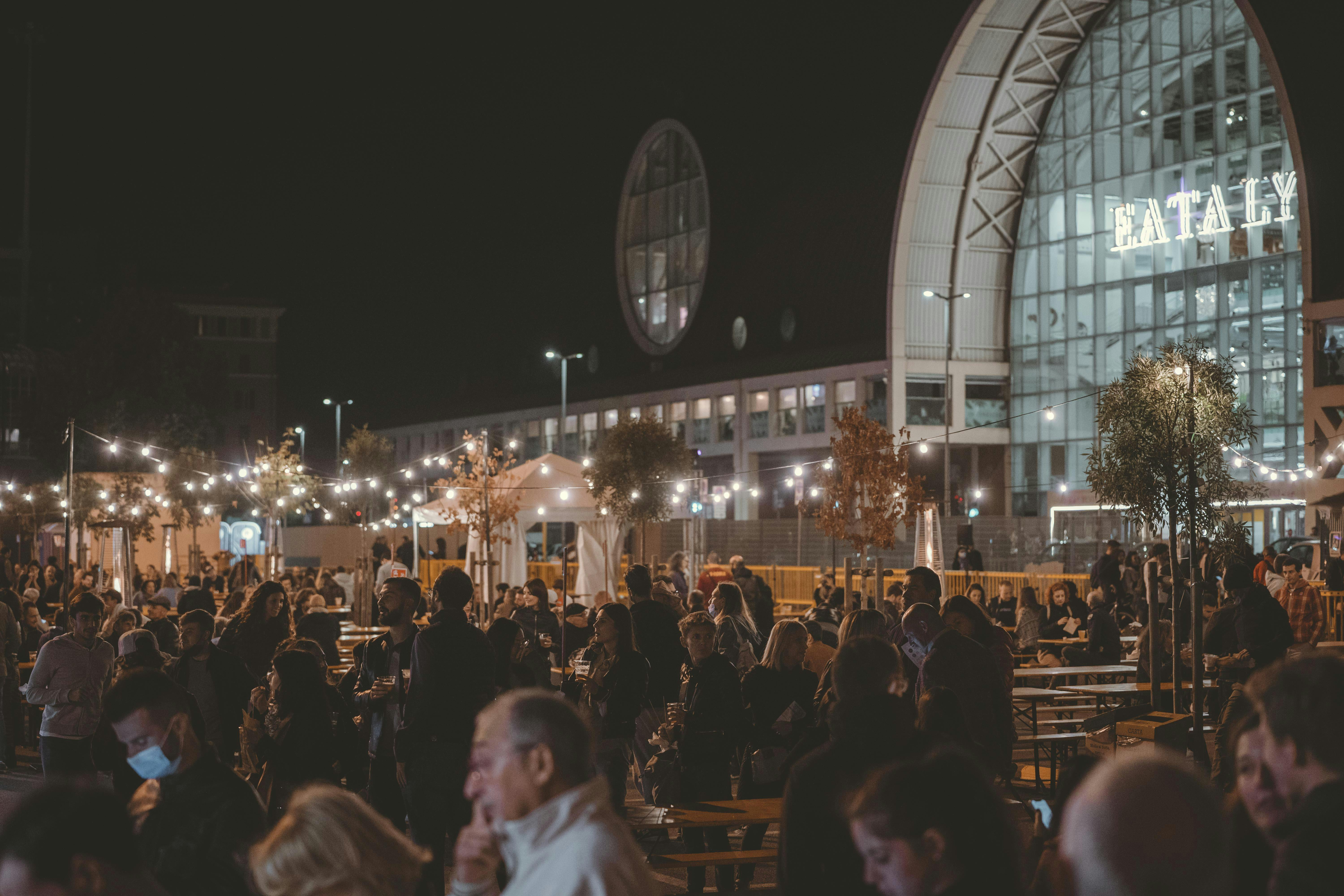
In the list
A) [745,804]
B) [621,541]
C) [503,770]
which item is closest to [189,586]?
[621,541]

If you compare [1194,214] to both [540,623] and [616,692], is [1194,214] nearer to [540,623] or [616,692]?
[540,623]

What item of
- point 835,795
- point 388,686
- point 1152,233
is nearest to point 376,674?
point 388,686

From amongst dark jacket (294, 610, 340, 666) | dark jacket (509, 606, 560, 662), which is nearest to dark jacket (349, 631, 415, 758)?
dark jacket (294, 610, 340, 666)

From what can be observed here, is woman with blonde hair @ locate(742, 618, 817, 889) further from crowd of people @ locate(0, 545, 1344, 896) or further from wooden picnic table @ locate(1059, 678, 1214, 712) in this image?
wooden picnic table @ locate(1059, 678, 1214, 712)

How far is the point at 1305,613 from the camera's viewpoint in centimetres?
1409

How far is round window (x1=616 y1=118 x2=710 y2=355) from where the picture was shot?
60406 millimetres

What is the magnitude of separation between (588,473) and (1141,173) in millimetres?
19827

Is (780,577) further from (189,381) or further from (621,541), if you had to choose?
(189,381)

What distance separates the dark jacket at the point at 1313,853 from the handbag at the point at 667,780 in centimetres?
565

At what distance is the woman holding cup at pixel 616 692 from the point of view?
8508 millimetres

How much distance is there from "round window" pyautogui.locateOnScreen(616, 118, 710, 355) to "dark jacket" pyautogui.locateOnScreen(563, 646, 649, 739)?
5131cm

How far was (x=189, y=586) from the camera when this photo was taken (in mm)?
25281

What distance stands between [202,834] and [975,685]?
4432mm

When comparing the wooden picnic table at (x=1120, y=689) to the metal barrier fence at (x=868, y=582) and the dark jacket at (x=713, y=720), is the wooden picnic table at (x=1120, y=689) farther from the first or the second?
the metal barrier fence at (x=868, y=582)
